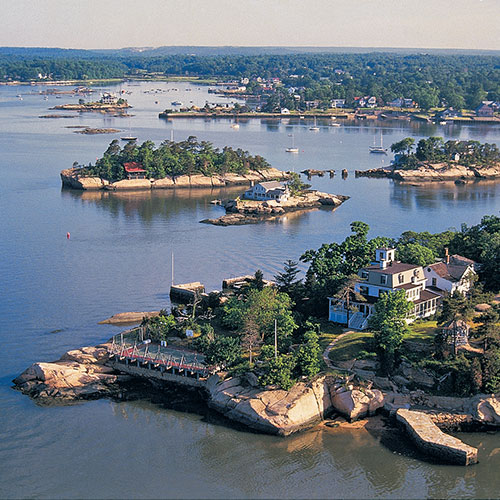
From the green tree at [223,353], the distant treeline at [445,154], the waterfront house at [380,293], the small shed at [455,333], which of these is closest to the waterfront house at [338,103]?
the distant treeline at [445,154]

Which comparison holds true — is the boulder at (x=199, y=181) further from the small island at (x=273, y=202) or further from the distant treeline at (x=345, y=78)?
the distant treeline at (x=345, y=78)

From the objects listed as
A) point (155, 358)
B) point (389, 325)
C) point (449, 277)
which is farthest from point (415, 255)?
point (155, 358)

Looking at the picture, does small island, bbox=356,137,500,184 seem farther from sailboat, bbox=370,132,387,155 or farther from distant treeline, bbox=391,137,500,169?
sailboat, bbox=370,132,387,155

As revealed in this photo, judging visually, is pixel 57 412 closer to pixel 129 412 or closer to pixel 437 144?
pixel 129 412

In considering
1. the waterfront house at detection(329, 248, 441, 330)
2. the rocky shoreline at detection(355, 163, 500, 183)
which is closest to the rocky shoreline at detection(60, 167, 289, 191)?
the rocky shoreline at detection(355, 163, 500, 183)

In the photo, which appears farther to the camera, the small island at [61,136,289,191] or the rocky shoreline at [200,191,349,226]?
the small island at [61,136,289,191]

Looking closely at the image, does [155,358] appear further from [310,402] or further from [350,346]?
[350,346]

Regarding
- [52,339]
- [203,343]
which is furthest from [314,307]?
[52,339]

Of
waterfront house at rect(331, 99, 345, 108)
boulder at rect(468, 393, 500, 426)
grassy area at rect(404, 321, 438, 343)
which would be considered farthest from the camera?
waterfront house at rect(331, 99, 345, 108)

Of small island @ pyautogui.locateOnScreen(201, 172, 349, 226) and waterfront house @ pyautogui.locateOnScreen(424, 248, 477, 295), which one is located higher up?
waterfront house @ pyautogui.locateOnScreen(424, 248, 477, 295)
